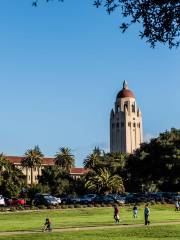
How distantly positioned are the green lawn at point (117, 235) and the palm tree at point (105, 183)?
59290mm

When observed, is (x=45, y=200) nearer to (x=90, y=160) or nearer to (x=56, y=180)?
(x=56, y=180)

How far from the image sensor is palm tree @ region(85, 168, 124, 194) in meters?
96.9

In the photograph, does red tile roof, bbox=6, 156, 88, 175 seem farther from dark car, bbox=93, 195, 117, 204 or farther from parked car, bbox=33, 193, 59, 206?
dark car, bbox=93, 195, 117, 204

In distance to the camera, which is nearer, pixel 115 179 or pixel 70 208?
pixel 70 208

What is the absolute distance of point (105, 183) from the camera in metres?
97.5

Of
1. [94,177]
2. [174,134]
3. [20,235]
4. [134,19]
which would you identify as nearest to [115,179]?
[94,177]

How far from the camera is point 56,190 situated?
114 meters

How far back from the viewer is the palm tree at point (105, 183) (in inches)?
3814

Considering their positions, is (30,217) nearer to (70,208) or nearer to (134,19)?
(70,208)

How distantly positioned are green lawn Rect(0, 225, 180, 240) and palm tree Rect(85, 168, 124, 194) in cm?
5929

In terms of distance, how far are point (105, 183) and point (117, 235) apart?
6439 cm

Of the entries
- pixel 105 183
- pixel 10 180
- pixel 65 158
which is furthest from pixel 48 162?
pixel 105 183

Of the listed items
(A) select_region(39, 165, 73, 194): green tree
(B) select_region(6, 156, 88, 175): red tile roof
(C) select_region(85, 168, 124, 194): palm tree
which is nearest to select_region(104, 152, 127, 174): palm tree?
(C) select_region(85, 168, 124, 194): palm tree

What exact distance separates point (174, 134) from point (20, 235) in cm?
6946
